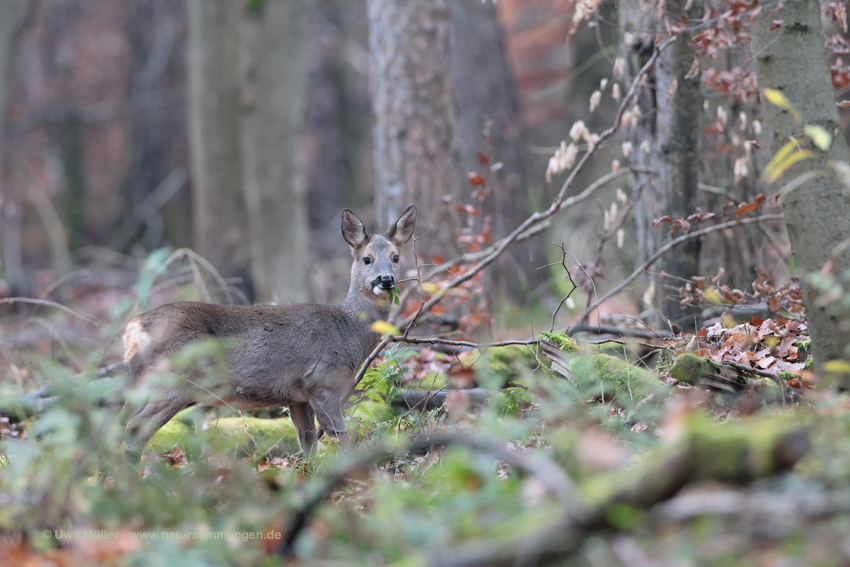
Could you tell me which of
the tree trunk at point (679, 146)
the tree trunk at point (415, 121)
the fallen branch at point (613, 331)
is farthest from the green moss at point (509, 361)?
the tree trunk at point (415, 121)

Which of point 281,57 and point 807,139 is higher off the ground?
point 281,57

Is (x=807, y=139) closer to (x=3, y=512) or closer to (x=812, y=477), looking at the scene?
(x=812, y=477)

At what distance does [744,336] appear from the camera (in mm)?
5105

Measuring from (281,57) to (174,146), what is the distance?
14.8 meters

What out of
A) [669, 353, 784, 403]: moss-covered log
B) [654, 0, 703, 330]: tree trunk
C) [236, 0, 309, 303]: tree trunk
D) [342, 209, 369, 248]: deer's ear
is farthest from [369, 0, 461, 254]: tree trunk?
[236, 0, 309, 303]: tree trunk

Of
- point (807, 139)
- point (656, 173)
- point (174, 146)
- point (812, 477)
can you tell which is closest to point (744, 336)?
point (807, 139)

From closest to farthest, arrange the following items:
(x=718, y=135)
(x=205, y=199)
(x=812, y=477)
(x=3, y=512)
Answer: (x=812, y=477)
(x=3, y=512)
(x=718, y=135)
(x=205, y=199)

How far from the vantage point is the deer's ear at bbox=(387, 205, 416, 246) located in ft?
20.5

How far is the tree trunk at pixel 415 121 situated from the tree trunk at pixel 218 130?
14.2 ft

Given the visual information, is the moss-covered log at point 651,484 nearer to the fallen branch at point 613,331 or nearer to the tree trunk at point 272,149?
the fallen branch at point 613,331

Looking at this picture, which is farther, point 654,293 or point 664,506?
point 654,293

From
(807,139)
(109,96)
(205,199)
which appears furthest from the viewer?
(109,96)

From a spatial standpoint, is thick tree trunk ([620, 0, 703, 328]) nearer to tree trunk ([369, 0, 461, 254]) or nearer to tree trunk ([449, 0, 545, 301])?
tree trunk ([369, 0, 461, 254])

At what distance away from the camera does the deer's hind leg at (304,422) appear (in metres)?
5.66
